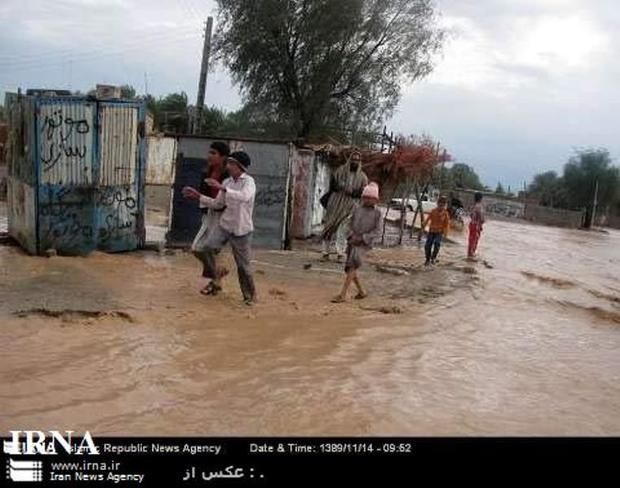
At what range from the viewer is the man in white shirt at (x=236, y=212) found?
7699 mm

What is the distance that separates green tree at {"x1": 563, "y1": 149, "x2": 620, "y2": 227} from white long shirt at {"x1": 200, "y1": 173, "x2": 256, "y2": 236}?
63152 millimetres

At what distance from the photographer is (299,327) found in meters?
7.43

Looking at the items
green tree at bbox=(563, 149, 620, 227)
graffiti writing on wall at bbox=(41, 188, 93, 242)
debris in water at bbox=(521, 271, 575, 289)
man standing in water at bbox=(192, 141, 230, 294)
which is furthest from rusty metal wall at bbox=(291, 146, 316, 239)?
green tree at bbox=(563, 149, 620, 227)

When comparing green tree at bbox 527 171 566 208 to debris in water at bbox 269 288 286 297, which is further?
green tree at bbox 527 171 566 208

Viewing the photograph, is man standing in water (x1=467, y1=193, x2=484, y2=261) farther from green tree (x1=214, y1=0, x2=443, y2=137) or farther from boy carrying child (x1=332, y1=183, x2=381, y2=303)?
green tree (x1=214, y1=0, x2=443, y2=137)

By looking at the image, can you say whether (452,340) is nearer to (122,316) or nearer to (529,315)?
(529,315)

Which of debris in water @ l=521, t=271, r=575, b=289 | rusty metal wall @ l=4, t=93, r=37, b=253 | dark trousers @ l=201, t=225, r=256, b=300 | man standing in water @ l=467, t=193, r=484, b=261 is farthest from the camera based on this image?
man standing in water @ l=467, t=193, r=484, b=261
